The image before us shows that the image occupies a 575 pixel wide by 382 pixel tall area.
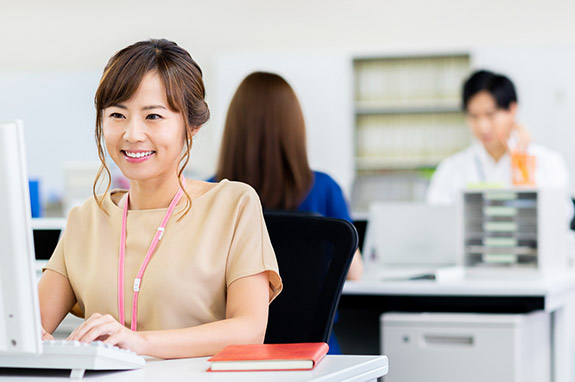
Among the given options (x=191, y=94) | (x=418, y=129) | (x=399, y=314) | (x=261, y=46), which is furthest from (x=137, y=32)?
(x=191, y=94)

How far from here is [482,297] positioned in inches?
91.8

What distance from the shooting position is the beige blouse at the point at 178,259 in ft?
4.63

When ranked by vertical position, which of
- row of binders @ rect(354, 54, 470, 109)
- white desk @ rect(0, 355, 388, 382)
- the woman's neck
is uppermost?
row of binders @ rect(354, 54, 470, 109)

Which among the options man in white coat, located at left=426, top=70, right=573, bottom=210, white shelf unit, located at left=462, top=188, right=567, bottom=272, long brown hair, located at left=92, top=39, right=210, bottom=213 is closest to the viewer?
long brown hair, located at left=92, top=39, right=210, bottom=213

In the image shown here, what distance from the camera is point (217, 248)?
1439 mm

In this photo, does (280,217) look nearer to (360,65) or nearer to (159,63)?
(159,63)

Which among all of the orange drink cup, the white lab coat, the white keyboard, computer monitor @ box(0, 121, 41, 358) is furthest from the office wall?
computer monitor @ box(0, 121, 41, 358)

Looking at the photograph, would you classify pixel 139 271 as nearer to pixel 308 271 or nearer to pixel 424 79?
pixel 308 271

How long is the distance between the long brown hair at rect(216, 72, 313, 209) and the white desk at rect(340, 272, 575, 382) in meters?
0.36

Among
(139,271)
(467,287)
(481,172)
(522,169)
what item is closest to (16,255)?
(139,271)

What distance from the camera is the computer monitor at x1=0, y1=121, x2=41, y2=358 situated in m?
0.96

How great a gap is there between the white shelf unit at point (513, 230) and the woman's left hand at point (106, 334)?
5.65 feet

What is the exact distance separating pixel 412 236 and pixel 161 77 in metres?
1.65

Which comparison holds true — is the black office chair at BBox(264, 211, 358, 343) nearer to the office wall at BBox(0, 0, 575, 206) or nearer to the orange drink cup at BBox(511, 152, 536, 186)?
the orange drink cup at BBox(511, 152, 536, 186)
